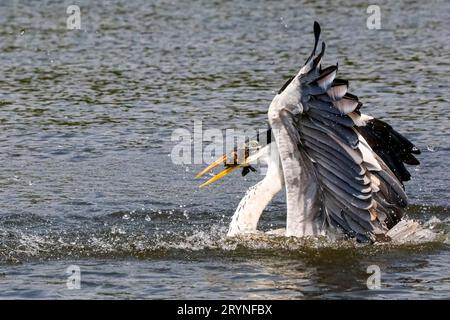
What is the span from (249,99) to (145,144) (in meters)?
2.61

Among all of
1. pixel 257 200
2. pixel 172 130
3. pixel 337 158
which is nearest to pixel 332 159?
pixel 337 158

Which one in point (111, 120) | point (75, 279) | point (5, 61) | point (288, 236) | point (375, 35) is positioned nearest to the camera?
point (75, 279)

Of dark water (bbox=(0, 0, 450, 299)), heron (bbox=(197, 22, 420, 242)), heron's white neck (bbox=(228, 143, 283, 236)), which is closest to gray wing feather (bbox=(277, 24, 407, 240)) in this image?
heron (bbox=(197, 22, 420, 242))

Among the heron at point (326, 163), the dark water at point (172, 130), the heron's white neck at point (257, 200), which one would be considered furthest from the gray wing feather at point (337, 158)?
the heron's white neck at point (257, 200)

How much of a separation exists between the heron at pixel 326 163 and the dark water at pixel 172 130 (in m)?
0.28

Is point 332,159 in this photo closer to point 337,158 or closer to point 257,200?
point 337,158

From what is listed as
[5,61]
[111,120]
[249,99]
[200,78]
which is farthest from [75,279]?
[5,61]

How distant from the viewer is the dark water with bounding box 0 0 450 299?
917 cm

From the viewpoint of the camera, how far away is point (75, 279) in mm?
8938

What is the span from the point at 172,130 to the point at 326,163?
5633 mm

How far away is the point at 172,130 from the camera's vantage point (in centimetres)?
1441

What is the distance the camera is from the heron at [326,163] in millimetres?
8625

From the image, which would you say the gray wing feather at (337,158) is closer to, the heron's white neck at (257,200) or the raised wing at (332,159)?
the raised wing at (332,159)
